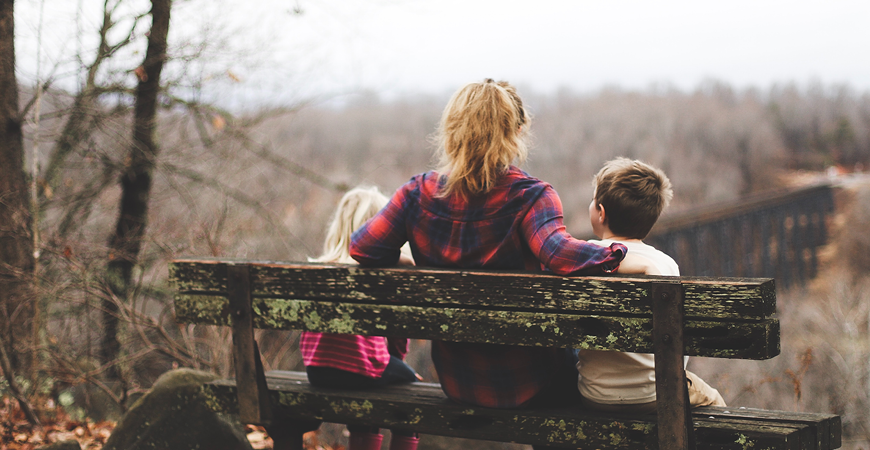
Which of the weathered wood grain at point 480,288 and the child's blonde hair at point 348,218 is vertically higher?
the child's blonde hair at point 348,218

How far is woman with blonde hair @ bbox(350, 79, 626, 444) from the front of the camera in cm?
218

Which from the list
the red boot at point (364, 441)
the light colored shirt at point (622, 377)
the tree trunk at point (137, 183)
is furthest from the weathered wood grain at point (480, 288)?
the tree trunk at point (137, 183)

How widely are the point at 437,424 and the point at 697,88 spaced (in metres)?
76.8

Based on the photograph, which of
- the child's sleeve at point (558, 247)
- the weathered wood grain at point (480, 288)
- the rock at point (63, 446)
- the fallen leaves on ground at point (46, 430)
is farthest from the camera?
the fallen leaves on ground at point (46, 430)

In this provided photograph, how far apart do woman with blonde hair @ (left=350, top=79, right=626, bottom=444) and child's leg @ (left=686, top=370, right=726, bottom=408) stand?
0.42 metres

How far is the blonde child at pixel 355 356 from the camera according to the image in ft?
A: 8.64

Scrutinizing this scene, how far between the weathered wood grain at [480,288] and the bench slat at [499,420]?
1.31ft

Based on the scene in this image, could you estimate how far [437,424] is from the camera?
7.63 ft

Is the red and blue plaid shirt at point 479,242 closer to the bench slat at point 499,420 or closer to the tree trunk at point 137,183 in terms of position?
the bench slat at point 499,420

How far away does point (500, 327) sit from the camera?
2051 mm

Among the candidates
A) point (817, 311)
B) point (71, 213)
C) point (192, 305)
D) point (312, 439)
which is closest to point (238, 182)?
point (71, 213)

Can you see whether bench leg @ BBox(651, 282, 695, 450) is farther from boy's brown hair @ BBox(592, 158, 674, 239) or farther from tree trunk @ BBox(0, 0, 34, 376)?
tree trunk @ BBox(0, 0, 34, 376)

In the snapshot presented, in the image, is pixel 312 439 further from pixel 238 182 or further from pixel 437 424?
pixel 238 182

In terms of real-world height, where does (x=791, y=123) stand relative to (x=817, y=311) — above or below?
above
